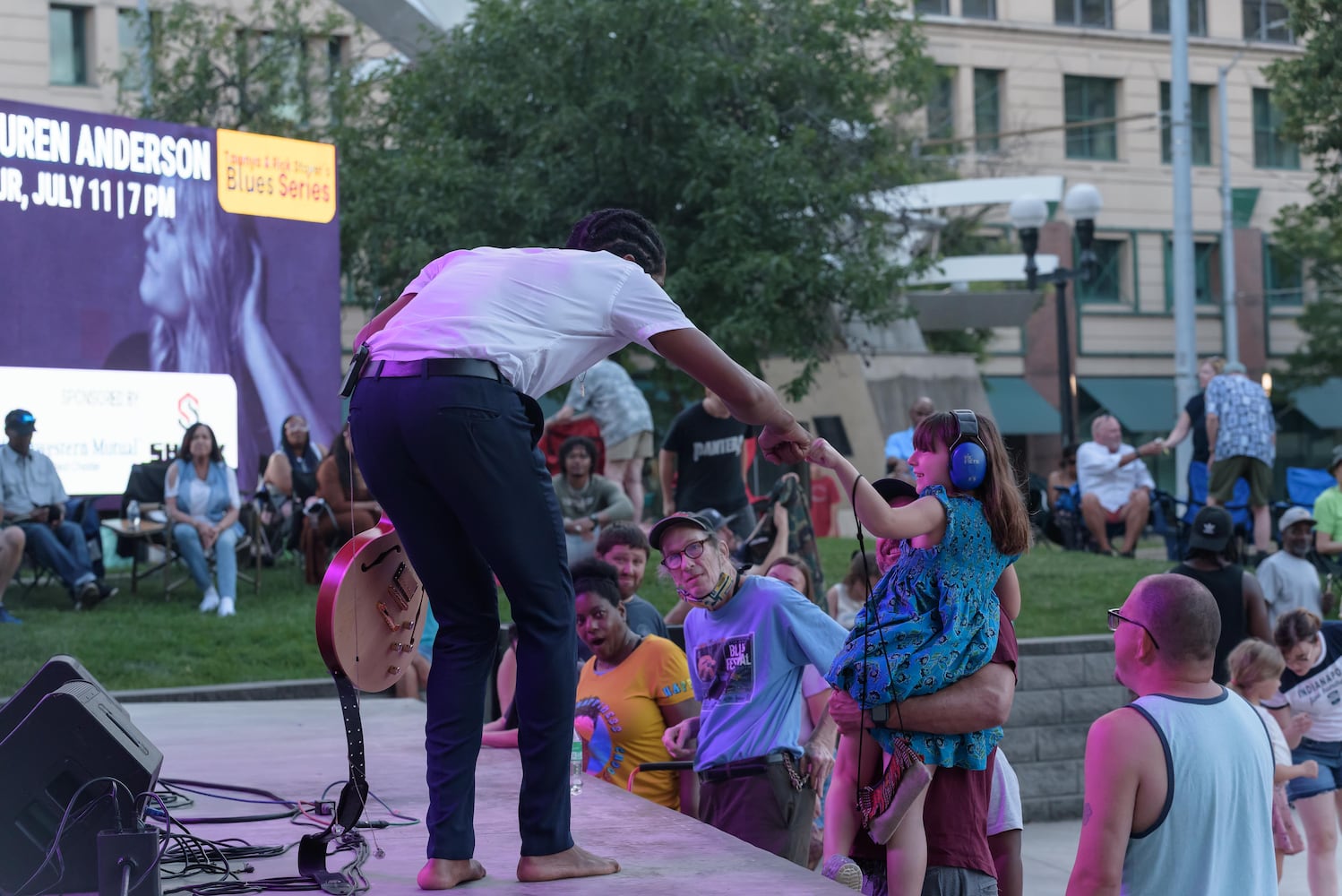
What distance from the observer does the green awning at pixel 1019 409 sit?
125ft

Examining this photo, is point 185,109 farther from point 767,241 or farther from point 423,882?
point 423,882

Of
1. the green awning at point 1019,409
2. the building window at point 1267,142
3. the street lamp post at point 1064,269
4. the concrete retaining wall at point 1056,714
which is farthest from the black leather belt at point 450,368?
the building window at point 1267,142

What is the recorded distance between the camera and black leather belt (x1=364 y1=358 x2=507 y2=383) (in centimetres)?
391

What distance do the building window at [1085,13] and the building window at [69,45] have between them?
23605mm

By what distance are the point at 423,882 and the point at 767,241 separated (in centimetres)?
1563

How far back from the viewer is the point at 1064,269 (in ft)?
60.7

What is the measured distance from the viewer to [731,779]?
18.8 feet

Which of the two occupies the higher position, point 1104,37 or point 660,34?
point 1104,37

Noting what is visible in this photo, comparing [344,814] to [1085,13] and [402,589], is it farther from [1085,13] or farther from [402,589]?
[1085,13]

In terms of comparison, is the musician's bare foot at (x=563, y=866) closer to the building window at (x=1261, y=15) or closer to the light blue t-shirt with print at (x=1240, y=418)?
the light blue t-shirt with print at (x=1240, y=418)

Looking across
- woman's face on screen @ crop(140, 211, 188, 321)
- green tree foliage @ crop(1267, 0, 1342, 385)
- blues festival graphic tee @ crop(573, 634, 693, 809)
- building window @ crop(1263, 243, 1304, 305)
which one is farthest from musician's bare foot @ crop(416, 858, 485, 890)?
building window @ crop(1263, 243, 1304, 305)

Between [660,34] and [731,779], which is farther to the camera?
[660,34]

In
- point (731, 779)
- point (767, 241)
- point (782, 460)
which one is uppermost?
point (767, 241)

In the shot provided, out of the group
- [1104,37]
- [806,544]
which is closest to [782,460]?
[806,544]
